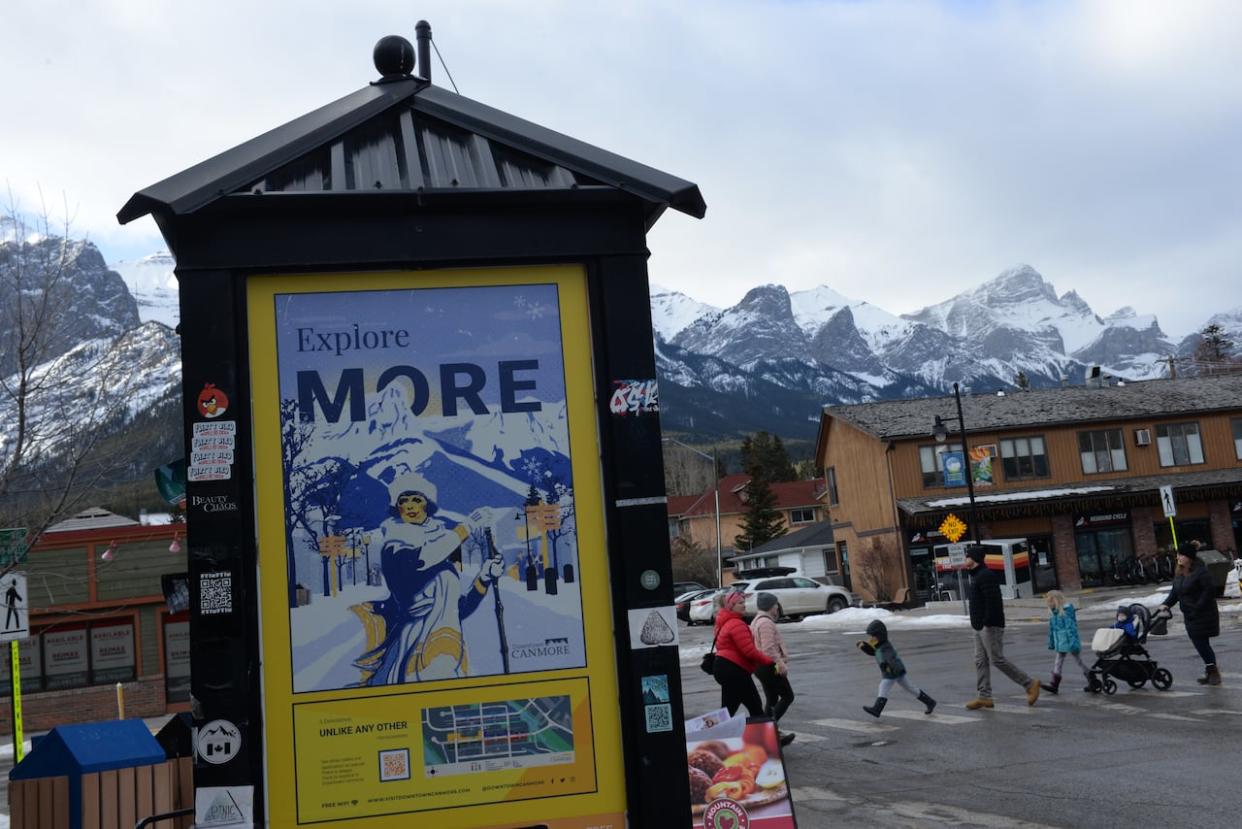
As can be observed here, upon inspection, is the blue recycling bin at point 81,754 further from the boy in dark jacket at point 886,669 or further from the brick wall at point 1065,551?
the brick wall at point 1065,551

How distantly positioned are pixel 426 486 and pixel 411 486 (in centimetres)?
5

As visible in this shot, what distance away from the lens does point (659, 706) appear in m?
4.26

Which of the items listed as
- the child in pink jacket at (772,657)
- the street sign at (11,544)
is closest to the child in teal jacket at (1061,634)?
the child in pink jacket at (772,657)

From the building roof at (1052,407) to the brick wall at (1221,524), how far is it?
3996 millimetres

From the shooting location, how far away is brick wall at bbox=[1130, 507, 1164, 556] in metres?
46.6

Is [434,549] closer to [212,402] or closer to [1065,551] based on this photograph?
[212,402]

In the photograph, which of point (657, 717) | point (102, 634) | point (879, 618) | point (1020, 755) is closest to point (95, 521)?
point (102, 634)

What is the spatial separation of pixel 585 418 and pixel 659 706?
108cm

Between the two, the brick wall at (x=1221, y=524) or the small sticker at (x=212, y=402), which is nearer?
the small sticker at (x=212, y=402)

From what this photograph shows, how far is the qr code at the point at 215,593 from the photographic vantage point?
4.00 meters

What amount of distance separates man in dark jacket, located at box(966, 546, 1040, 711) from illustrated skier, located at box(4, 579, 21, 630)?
33.0ft

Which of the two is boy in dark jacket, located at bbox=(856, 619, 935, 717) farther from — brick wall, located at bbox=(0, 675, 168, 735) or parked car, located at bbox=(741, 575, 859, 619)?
parked car, located at bbox=(741, 575, 859, 619)

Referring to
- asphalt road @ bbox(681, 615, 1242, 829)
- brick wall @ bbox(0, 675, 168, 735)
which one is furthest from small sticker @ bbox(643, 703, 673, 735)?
brick wall @ bbox(0, 675, 168, 735)

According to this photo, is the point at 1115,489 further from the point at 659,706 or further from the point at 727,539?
the point at 727,539
